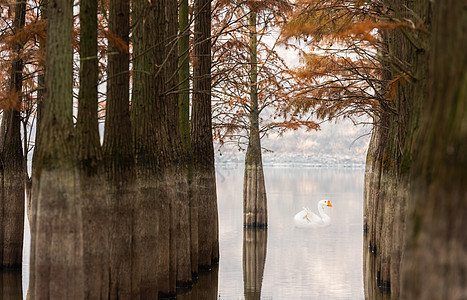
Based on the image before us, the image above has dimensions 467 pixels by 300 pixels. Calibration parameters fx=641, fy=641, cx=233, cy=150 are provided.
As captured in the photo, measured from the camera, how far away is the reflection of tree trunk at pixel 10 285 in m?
11.9

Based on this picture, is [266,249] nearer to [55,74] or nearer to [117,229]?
[117,229]

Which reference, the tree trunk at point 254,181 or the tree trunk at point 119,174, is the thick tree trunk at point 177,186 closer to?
the tree trunk at point 119,174

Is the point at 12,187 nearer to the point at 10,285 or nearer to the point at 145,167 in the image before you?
the point at 10,285

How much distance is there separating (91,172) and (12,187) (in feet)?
20.2

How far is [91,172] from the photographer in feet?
25.5

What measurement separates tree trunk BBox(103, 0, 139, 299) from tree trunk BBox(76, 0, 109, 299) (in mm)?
516

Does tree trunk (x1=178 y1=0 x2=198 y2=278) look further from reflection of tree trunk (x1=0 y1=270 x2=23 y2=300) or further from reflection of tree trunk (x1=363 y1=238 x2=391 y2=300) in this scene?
reflection of tree trunk (x1=363 y1=238 x2=391 y2=300)

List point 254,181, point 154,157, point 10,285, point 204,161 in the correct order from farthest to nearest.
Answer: point 254,181 → point 204,161 → point 10,285 → point 154,157

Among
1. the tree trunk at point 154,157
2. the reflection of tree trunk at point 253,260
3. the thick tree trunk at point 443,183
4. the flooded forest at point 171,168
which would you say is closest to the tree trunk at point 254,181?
the reflection of tree trunk at point 253,260

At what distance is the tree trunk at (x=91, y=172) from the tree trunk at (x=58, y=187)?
40cm

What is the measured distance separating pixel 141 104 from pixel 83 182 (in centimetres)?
270

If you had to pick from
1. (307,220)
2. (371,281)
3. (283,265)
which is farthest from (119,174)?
(307,220)

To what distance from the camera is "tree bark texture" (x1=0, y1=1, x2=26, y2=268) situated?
13.2 m

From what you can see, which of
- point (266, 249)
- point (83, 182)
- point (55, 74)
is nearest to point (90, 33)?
point (55, 74)
